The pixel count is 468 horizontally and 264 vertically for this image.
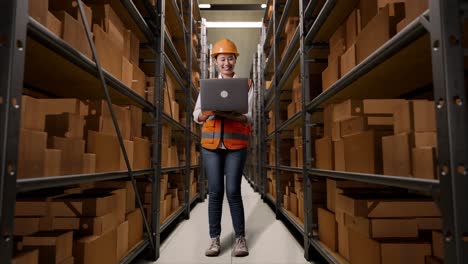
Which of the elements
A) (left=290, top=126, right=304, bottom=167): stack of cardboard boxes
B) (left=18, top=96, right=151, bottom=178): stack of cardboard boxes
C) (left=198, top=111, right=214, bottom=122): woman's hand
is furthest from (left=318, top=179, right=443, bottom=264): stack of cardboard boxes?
(left=18, top=96, right=151, bottom=178): stack of cardboard boxes

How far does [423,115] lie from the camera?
1.11m

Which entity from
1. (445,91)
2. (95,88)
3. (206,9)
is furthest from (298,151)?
(206,9)

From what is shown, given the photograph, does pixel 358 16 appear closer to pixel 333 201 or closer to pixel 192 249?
pixel 333 201

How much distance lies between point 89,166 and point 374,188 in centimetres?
157

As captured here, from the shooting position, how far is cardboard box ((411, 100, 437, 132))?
110cm

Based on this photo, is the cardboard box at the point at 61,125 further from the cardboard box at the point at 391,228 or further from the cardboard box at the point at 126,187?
the cardboard box at the point at 391,228

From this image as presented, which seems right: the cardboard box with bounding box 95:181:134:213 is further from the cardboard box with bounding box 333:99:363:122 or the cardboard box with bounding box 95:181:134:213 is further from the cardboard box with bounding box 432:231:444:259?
the cardboard box with bounding box 432:231:444:259

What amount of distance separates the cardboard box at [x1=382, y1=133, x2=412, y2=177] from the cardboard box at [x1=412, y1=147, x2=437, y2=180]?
0.10 feet

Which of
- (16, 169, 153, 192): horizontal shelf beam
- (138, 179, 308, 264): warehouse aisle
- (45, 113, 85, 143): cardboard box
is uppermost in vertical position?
(45, 113, 85, 143): cardboard box

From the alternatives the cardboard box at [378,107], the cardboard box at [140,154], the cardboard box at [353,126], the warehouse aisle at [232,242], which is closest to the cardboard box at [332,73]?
the cardboard box at [353,126]

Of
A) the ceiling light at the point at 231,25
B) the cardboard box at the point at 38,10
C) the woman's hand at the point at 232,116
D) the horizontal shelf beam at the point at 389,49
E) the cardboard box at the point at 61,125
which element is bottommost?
the cardboard box at the point at 61,125

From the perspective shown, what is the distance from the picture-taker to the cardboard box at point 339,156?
164cm

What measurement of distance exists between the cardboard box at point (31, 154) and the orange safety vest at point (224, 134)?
3.81ft

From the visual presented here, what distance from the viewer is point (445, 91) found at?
771mm
